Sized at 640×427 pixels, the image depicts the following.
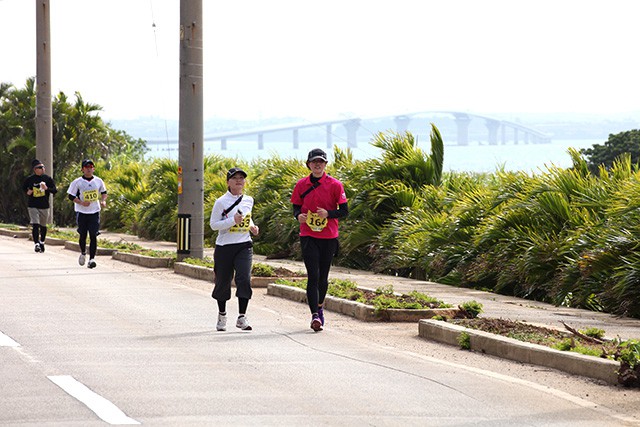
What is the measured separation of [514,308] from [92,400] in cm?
781

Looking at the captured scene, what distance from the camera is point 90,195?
21.6 meters

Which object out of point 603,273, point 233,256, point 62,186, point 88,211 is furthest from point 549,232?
point 62,186

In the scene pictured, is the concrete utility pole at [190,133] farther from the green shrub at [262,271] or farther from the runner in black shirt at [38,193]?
the runner in black shirt at [38,193]

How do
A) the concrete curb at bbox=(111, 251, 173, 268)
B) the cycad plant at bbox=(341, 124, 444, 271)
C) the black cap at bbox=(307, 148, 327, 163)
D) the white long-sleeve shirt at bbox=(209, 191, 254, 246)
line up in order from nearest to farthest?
the white long-sleeve shirt at bbox=(209, 191, 254, 246)
the black cap at bbox=(307, 148, 327, 163)
the cycad plant at bbox=(341, 124, 444, 271)
the concrete curb at bbox=(111, 251, 173, 268)

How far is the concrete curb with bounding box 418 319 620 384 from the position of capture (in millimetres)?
10055

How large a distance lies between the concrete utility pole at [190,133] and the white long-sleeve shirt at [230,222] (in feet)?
28.7

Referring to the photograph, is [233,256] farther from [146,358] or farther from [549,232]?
[549,232]

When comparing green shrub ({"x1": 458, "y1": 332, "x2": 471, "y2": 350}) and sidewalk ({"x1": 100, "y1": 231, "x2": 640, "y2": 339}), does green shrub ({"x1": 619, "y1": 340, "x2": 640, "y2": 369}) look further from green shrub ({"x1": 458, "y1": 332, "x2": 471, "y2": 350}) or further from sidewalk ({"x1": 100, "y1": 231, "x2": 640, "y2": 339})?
sidewalk ({"x1": 100, "y1": 231, "x2": 640, "y2": 339})

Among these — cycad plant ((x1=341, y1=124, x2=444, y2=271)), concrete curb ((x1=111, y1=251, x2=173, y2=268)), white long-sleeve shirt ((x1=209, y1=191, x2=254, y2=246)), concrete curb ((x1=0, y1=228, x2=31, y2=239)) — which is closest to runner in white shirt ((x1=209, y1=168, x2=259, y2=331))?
white long-sleeve shirt ((x1=209, y1=191, x2=254, y2=246))

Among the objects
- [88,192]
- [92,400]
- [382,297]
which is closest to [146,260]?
[88,192]

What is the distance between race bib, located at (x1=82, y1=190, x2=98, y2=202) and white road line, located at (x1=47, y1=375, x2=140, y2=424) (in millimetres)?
12158

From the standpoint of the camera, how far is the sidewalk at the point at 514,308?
13.4m

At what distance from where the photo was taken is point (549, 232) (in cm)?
1745

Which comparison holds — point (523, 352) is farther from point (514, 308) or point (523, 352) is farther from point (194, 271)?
point (194, 271)
